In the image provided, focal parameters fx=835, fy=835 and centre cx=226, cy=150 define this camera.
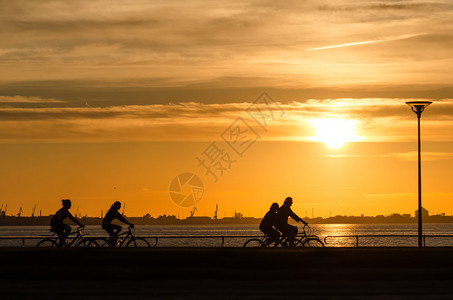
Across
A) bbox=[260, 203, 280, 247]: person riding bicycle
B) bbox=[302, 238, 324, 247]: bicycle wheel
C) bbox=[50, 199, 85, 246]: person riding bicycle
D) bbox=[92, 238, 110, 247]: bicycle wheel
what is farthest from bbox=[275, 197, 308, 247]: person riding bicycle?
bbox=[50, 199, 85, 246]: person riding bicycle

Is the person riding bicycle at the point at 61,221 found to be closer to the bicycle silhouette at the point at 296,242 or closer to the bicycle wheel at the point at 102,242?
the bicycle wheel at the point at 102,242

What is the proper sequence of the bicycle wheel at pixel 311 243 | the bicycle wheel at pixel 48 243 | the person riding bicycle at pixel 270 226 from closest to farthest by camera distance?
the person riding bicycle at pixel 270 226 < the bicycle wheel at pixel 48 243 < the bicycle wheel at pixel 311 243

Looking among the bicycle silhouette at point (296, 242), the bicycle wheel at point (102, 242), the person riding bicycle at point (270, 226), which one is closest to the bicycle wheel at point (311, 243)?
the bicycle silhouette at point (296, 242)
